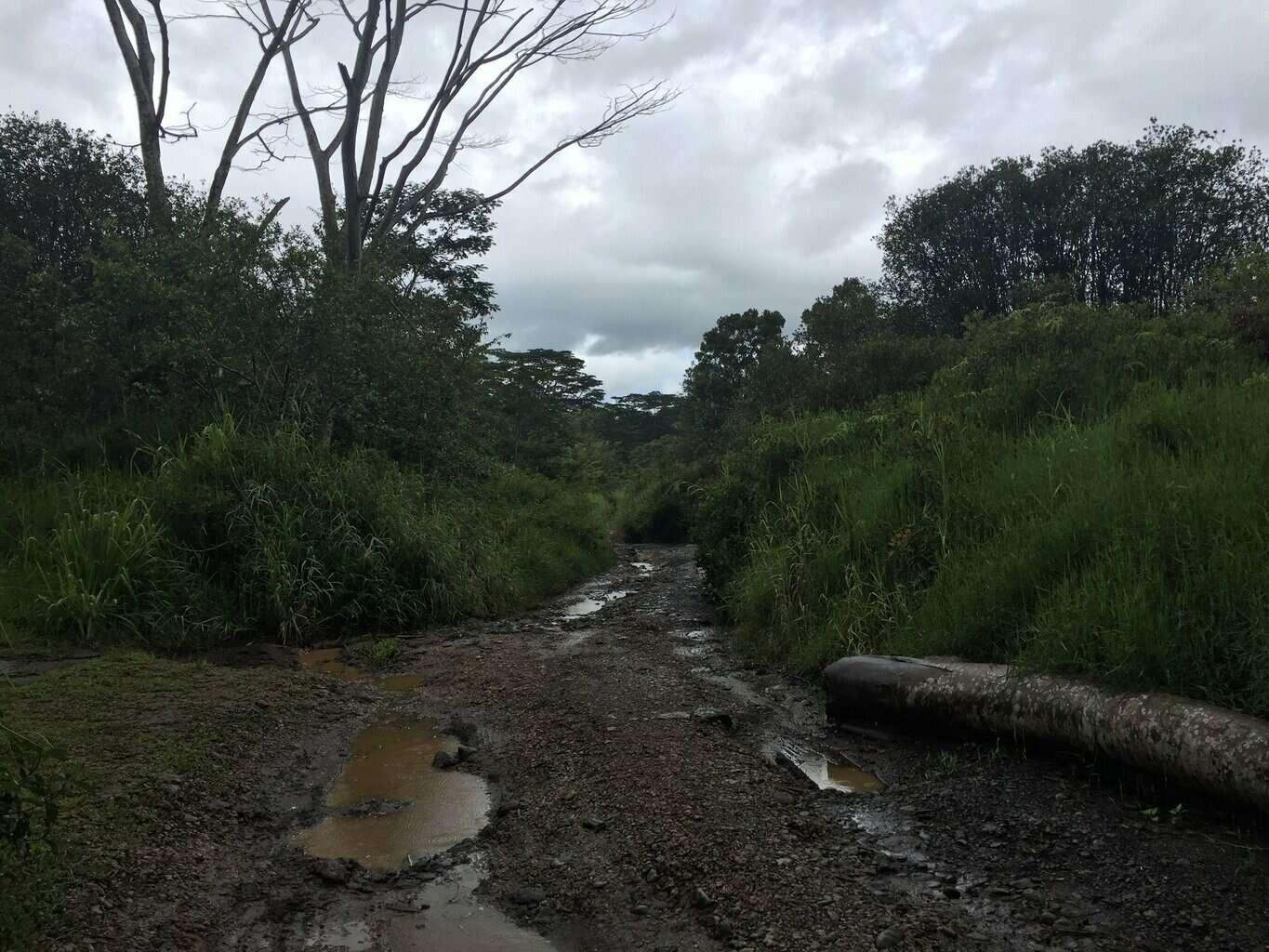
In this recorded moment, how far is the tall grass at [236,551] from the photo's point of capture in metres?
7.98

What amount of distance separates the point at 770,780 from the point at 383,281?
11684 mm

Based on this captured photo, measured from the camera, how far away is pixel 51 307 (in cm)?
1168

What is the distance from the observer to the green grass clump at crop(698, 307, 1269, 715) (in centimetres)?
463

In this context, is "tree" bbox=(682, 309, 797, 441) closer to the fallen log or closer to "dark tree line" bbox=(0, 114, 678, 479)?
"dark tree line" bbox=(0, 114, 678, 479)

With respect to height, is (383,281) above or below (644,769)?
above

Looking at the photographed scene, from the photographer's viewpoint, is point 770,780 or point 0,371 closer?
point 770,780

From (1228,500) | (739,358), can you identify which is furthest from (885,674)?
(739,358)

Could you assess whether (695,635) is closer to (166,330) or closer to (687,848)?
(687,848)

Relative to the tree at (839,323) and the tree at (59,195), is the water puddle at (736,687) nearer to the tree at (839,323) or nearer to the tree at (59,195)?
the tree at (59,195)

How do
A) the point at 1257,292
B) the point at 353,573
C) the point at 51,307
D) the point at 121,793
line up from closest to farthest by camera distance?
the point at 121,793 < the point at 353,573 < the point at 1257,292 < the point at 51,307

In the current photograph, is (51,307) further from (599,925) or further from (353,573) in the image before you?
(599,925)

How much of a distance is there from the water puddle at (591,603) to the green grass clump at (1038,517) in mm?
1733

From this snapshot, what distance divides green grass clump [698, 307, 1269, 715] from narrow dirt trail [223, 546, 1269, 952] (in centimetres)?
90

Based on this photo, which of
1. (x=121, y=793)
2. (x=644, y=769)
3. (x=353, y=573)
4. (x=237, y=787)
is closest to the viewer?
(x=121, y=793)
